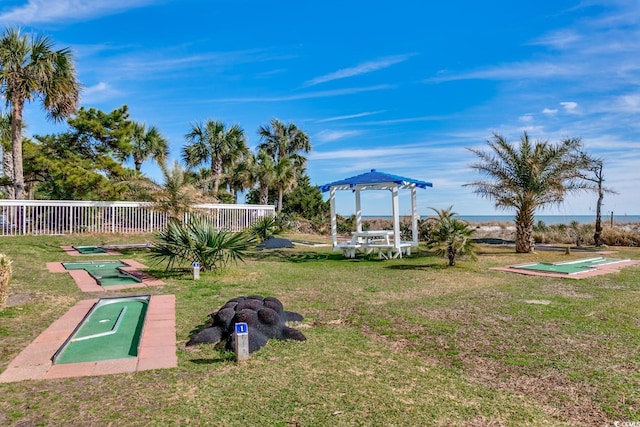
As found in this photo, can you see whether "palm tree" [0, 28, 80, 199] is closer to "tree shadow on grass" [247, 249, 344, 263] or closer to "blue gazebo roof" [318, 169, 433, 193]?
"tree shadow on grass" [247, 249, 344, 263]

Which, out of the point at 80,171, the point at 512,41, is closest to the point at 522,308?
the point at 512,41

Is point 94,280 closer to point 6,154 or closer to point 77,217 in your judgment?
point 77,217

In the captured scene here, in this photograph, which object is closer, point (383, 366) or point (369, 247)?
point (383, 366)

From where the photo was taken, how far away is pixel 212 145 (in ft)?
90.2

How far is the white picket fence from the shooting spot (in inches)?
659

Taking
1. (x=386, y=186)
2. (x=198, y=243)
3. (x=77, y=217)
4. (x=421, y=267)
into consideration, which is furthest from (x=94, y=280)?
(x=77, y=217)

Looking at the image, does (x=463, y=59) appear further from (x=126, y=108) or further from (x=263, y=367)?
(x=126, y=108)

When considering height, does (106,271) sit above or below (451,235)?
below

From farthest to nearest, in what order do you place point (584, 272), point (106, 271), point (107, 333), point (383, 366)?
1. point (106, 271)
2. point (584, 272)
3. point (107, 333)
4. point (383, 366)

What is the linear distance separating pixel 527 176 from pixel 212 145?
19.6 meters

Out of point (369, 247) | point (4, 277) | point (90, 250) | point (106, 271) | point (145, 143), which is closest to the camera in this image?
point (4, 277)

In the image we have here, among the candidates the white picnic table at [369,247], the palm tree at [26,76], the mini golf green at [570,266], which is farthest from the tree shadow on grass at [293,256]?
the palm tree at [26,76]

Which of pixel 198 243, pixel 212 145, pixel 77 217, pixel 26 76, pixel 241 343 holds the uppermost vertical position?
pixel 26 76

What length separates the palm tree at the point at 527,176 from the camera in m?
14.4
